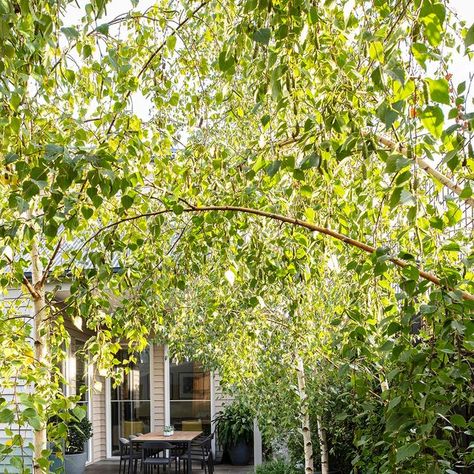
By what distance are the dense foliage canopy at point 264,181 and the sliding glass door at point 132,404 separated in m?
9.89

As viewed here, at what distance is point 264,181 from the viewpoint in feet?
9.84

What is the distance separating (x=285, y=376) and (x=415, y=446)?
187 inches

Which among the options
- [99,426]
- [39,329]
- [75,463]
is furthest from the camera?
[99,426]

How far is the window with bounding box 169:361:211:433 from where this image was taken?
44.4 feet

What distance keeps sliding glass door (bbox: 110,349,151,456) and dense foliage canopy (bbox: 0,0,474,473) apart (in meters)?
9.89

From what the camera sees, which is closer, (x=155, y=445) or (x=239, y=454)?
(x=155, y=445)

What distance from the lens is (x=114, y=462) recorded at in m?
13.3

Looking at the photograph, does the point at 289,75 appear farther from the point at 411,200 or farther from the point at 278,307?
the point at 278,307

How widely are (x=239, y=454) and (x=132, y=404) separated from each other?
8.71 feet

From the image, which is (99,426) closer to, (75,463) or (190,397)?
(190,397)

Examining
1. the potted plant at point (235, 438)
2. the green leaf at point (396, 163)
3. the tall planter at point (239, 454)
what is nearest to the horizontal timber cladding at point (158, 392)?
the potted plant at point (235, 438)

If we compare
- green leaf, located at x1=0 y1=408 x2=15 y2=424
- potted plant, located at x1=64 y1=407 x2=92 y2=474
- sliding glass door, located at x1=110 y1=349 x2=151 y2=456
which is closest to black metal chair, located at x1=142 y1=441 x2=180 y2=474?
potted plant, located at x1=64 y1=407 x2=92 y2=474

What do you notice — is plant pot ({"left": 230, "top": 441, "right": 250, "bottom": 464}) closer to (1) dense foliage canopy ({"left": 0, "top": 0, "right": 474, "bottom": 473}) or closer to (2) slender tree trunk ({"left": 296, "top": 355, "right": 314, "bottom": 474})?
(2) slender tree trunk ({"left": 296, "top": 355, "right": 314, "bottom": 474})

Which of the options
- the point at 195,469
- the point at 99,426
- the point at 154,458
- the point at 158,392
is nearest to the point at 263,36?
the point at 154,458
